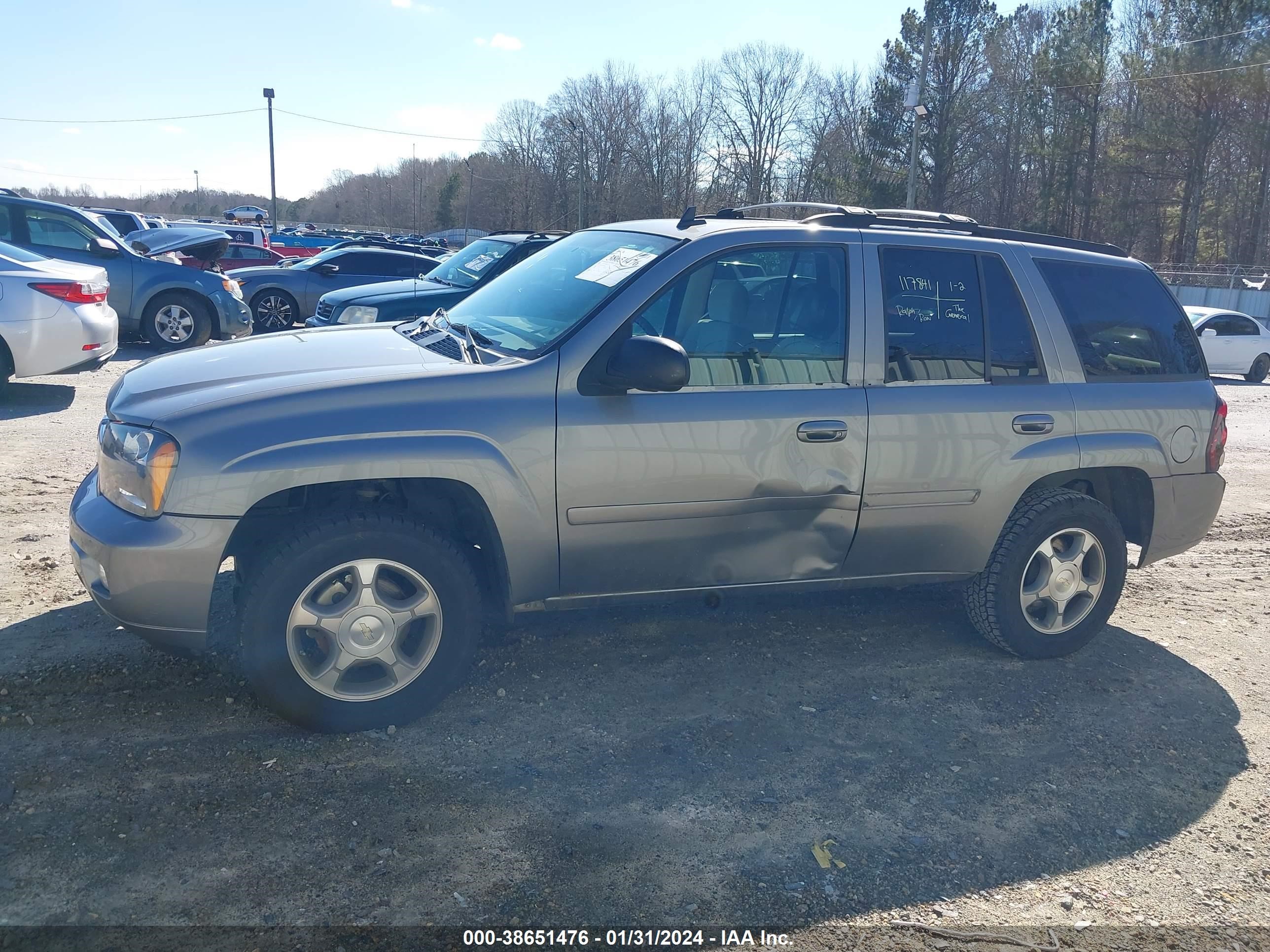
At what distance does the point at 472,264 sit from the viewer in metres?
11.0

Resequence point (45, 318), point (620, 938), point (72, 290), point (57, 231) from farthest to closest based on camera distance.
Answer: point (57, 231) → point (72, 290) → point (45, 318) → point (620, 938)

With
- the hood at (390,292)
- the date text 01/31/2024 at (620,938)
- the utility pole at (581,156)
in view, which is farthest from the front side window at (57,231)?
the utility pole at (581,156)

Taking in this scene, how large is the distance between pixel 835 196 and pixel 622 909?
156 ft

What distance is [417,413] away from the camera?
11.8ft

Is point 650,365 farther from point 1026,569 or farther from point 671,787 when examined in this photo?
point 1026,569

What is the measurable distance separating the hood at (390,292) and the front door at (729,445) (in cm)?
615

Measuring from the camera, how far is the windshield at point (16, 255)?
881 cm

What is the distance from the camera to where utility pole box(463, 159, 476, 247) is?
71500 millimetres

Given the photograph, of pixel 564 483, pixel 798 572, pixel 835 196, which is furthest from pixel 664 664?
pixel 835 196

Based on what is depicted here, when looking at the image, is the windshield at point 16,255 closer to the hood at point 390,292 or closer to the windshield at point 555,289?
the hood at point 390,292

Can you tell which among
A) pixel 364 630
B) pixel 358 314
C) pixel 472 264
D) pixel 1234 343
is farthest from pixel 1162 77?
pixel 364 630

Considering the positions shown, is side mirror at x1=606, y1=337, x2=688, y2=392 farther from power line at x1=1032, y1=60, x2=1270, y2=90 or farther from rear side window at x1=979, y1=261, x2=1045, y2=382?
power line at x1=1032, y1=60, x2=1270, y2=90

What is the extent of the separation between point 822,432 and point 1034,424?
1102 millimetres

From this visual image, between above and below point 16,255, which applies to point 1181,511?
below
